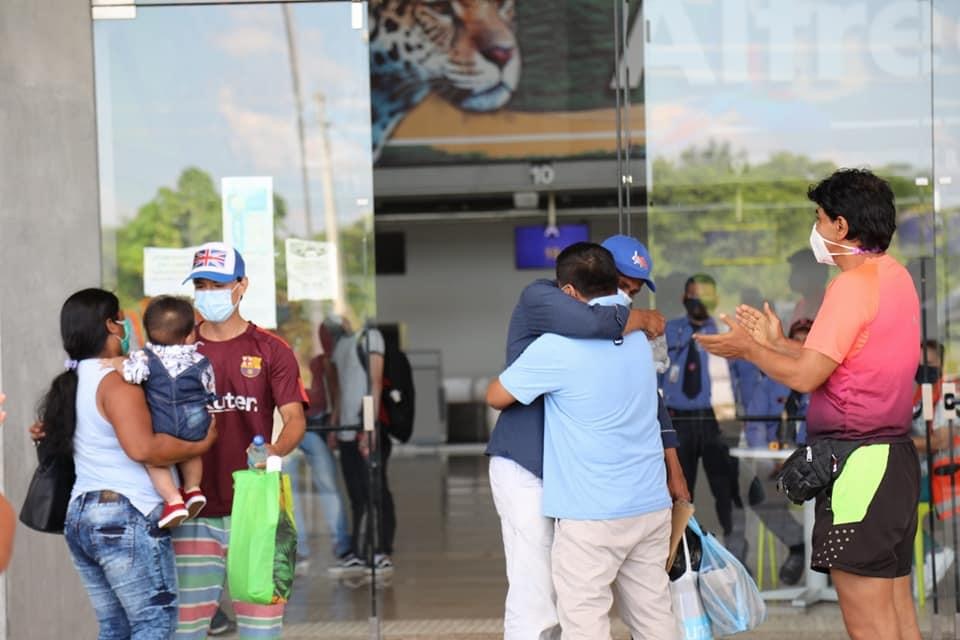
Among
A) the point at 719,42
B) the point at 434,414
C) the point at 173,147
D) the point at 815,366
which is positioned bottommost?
the point at 434,414

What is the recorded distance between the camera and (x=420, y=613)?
259 inches

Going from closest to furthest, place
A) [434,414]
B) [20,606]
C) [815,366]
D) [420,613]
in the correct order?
[815,366] → [20,606] → [420,613] → [434,414]

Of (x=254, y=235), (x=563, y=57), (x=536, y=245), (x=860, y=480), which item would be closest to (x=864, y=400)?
(x=860, y=480)

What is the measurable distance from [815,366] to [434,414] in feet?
45.3

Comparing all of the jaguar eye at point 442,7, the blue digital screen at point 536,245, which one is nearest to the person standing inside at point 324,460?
the jaguar eye at point 442,7

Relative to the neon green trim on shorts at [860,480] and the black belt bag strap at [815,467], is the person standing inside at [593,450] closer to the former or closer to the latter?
the black belt bag strap at [815,467]

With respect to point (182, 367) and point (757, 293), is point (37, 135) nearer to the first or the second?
point (182, 367)

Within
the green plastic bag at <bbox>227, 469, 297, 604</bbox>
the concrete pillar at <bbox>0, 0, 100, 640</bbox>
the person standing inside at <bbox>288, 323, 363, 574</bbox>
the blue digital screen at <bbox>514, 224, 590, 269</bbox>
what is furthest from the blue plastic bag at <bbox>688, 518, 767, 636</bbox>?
the blue digital screen at <bbox>514, 224, 590, 269</bbox>

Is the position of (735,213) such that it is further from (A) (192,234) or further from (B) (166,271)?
(B) (166,271)

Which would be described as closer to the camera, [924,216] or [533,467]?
[533,467]

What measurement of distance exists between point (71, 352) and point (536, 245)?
46.8ft

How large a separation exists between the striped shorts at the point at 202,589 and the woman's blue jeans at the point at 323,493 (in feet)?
6.25

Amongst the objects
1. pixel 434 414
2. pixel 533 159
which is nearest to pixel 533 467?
pixel 533 159

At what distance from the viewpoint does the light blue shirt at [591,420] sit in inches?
147
